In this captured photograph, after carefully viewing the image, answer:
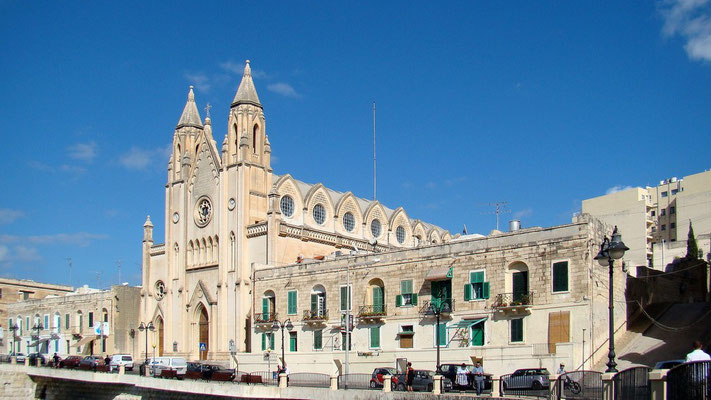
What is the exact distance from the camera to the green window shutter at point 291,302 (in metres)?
51.2

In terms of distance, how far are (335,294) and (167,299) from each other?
2220cm

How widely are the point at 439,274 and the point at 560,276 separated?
6.98 meters

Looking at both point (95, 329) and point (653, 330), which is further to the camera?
point (95, 329)

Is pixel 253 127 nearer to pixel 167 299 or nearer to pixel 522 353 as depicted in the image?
pixel 167 299

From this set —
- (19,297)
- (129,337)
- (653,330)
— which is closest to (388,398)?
(653,330)

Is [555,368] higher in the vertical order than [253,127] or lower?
lower

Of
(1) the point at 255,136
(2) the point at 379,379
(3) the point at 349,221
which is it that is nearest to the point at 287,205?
(1) the point at 255,136

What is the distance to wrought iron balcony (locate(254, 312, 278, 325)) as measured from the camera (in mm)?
52375

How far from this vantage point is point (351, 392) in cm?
3247

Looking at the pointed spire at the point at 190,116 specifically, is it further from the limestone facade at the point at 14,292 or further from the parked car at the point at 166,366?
the limestone facade at the point at 14,292

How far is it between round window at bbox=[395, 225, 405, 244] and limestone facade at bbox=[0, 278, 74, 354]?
41.7 meters

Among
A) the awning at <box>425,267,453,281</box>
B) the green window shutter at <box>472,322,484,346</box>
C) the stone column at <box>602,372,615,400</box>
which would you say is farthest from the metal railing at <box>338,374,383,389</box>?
the stone column at <box>602,372,615,400</box>

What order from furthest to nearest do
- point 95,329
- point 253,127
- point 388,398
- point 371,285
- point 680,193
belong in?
point 680,193 → point 95,329 → point 253,127 → point 371,285 → point 388,398

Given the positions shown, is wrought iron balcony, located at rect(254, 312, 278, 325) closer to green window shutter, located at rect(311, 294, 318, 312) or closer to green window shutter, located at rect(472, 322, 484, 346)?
green window shutter, located at rect(311, 294, 318, 312)
